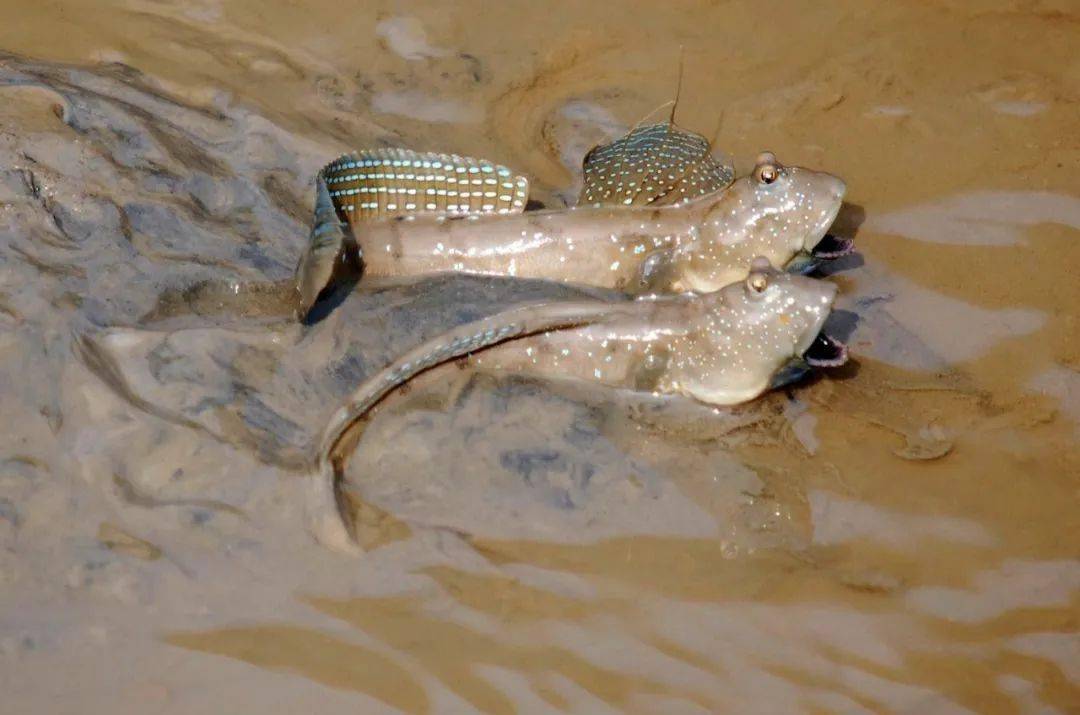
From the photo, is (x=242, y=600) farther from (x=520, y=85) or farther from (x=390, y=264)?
(x=520, y=85)

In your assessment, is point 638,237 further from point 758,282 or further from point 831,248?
point 831,248

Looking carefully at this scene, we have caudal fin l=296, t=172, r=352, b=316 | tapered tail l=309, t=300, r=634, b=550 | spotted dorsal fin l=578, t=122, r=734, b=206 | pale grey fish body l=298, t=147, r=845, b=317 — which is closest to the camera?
tapered tail l=309, t=300, r=634, b=550

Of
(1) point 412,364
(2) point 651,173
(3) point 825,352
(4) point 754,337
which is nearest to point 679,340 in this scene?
(4) point 754,337

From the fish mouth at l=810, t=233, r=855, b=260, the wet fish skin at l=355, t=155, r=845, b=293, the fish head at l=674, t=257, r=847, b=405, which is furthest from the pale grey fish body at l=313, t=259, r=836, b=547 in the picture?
the fish mouth at l=810, t=233, r=855, b=260

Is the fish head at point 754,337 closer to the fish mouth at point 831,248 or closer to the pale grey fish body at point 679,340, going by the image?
the pale grey fish body at point 679,340

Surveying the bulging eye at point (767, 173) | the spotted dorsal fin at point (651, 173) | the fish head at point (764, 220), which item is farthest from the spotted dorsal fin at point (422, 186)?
the bulging eye at point (767, 173)

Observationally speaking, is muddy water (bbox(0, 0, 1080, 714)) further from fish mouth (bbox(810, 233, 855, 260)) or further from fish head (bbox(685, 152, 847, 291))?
fish head (bbox(685, 152, 847, 291))

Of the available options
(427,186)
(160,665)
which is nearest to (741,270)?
(427,186)
